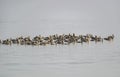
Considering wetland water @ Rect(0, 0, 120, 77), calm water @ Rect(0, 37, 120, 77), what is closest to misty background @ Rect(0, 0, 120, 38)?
wetland water @ Rect(0, 0, 120, 77)

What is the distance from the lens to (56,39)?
255 centimetres

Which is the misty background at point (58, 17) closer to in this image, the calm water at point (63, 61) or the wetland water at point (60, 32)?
the wetland water at point (60, 32)

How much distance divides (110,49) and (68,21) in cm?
39

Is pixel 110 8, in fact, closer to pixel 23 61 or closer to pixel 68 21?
pixel 68 21

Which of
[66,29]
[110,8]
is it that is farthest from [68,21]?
[110,8]

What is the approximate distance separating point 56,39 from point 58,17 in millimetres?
175

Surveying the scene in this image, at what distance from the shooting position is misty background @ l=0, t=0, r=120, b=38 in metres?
2.53

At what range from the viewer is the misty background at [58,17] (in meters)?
2.53

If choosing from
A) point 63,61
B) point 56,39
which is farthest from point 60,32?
point 63,61

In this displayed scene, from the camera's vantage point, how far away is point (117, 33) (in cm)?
251

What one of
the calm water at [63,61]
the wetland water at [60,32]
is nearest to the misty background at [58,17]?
the wetland water at [60,32]

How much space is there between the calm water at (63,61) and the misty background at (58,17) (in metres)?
0.12

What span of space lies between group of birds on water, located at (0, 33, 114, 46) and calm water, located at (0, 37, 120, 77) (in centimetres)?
4

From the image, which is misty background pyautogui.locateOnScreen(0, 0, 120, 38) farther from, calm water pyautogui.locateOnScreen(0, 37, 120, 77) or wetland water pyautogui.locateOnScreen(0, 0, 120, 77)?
calm water pyautogui.locateOnScreen(0, 37, 120, 77)
